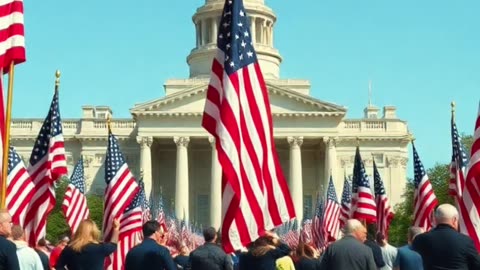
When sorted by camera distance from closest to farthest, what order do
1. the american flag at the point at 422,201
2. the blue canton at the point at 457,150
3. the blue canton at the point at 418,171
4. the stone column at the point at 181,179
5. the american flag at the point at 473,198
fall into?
the american flag at the point at 473,198
the blue canton at the point at 457,150
the american flag at the point at 422,201
the blue canton at the point at 418,171
the stone column at the point at 181,179

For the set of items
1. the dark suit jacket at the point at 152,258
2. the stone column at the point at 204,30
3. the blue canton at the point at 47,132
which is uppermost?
the stone column at the point at 204,30

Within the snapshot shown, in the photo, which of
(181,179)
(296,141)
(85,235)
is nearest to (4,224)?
(85,235)

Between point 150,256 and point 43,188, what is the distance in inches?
224

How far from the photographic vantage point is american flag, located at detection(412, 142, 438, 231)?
24.4 metres

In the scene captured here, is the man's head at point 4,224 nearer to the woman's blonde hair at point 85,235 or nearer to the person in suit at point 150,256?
the woman's blonde hair at point 85,235

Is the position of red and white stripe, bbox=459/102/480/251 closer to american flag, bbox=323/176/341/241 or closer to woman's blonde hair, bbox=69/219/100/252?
woman's blonde hair, bbox=69/219/100/252

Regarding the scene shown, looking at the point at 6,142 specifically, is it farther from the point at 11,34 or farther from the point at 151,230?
the point at 151,230

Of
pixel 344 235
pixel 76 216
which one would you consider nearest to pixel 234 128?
pixel 344 235

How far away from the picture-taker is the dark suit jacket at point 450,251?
11.2 meters

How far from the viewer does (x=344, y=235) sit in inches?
457

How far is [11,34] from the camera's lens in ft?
37.4

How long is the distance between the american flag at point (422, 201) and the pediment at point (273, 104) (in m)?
52.8

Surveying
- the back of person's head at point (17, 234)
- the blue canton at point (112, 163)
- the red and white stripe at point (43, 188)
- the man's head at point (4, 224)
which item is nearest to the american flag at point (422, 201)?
the blue canton at point (112, 163)

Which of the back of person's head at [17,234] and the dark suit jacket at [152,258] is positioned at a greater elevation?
the back of person's head at [17,234]
